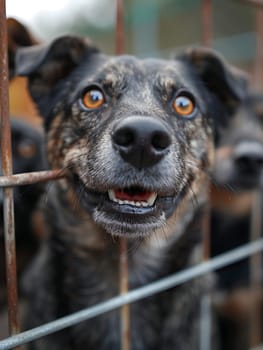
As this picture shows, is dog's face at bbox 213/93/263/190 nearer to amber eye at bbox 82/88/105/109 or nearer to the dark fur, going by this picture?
the dark fur

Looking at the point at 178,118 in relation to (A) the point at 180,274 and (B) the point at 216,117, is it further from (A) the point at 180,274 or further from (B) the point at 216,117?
(A) the point at 180,274

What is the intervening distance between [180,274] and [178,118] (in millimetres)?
764

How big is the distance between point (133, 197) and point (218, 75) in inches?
33.4

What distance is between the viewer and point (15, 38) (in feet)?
6.38

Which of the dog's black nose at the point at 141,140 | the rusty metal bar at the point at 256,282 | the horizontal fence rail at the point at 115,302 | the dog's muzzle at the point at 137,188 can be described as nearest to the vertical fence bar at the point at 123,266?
the horizontal fence rail at the point at 115,302

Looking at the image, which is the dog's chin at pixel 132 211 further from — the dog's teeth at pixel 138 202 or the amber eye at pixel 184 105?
the amber eye at pixel 184 105

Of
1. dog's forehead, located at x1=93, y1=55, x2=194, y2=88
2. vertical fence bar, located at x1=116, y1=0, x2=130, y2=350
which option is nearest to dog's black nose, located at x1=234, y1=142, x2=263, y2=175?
dog's forehead, located at x1=93, y1=55, x2=194, y2=88

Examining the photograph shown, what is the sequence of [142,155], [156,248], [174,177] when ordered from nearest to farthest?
[142,155] < [174,177] < [156,248]

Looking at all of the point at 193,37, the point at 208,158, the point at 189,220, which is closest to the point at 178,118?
the point at 208,158

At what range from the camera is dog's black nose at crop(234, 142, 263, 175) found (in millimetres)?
2879

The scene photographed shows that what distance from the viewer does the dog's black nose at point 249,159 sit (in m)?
2.88

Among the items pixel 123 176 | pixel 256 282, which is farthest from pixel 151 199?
pixel 256 282

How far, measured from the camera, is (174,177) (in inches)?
59.9

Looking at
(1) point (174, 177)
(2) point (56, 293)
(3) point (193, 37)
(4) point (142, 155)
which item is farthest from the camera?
(3) point (193, 37)
